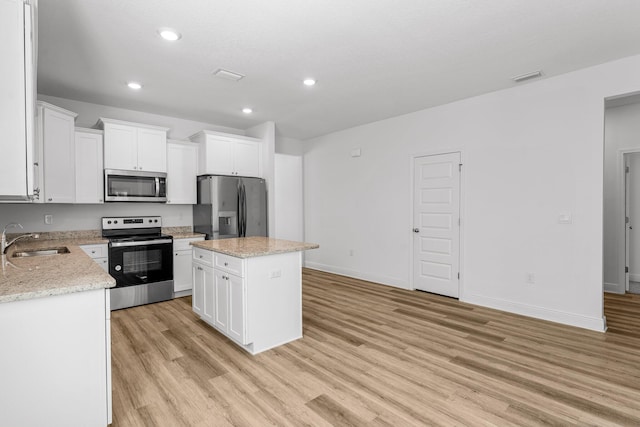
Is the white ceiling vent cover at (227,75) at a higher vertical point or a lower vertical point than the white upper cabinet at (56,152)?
higher

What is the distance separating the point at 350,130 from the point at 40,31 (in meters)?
4.32

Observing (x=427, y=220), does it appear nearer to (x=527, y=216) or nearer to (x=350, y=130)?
(x=527, y=216)

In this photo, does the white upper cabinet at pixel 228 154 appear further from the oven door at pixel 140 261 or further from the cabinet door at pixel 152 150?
the oven door at pixel 140 261

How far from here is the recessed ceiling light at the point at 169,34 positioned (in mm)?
2562

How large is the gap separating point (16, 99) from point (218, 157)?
3457 millimetres

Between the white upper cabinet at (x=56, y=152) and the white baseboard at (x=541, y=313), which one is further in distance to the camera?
the white upper cabinet at (x=56, y=152)

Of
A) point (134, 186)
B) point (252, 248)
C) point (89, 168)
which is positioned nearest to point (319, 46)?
point (252, 248)

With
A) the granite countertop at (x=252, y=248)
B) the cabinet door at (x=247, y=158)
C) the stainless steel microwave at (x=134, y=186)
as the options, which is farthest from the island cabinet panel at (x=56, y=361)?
the cabinet door at (x=247, y=158)

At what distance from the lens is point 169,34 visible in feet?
8.56

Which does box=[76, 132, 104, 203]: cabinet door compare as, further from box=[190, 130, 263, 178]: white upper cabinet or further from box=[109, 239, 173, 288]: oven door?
box=[190, 130, 263, 178]: white upper cabinet

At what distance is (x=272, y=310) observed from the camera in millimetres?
2961

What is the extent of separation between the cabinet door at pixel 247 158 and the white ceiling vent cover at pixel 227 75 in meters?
1.76

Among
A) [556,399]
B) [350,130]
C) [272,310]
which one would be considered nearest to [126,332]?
[272,310]

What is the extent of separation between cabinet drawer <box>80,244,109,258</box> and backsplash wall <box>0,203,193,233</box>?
70 centimetres
